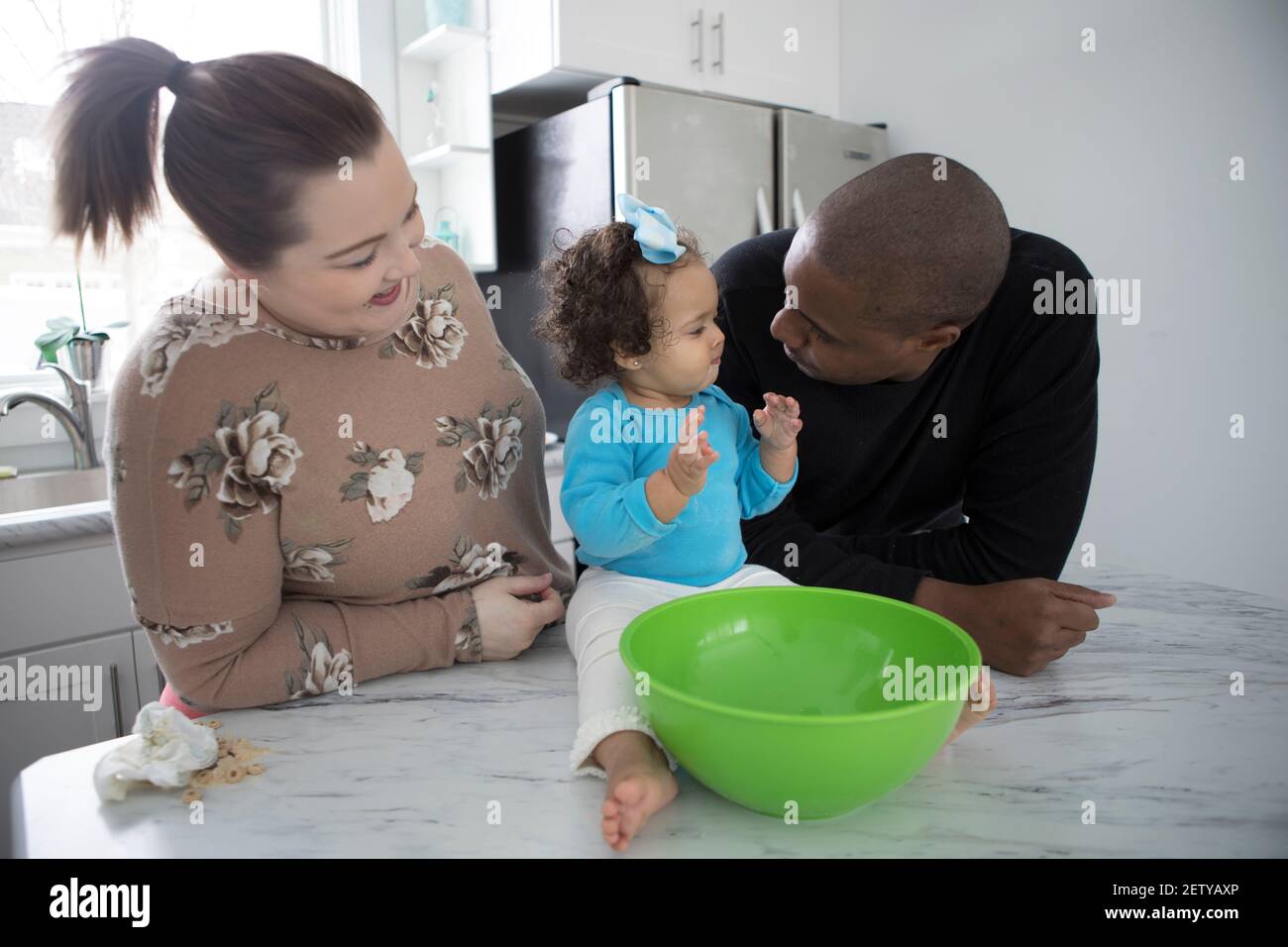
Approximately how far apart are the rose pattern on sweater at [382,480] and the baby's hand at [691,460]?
0.89 ft

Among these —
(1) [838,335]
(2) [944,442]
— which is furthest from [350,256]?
(2) [944,442]

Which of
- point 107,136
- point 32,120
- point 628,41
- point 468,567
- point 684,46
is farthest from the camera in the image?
point 684,46

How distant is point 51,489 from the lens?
7.16 ft

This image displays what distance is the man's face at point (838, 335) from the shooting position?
1109mm

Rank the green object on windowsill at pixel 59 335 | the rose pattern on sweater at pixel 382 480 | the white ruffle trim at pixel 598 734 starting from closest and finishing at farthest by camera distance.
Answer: the white ruffle trim at pixel 598 734, the rose pattern on sweater at pixel 382 480, the green object on windowsill at pixel 59 335

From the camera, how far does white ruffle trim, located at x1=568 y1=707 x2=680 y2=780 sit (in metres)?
0.70

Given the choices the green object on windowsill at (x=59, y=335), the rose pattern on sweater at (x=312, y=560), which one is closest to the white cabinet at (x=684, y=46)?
the green object on windowsill at (x=59, y=335)

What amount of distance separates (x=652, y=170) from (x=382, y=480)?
73.9 inches

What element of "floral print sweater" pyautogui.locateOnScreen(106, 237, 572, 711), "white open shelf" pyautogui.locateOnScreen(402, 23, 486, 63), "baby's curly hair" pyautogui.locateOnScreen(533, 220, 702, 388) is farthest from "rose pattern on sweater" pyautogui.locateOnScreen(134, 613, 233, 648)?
"white open shelf" pyautogui.locateOnScreen(402, 23, 486, 63)

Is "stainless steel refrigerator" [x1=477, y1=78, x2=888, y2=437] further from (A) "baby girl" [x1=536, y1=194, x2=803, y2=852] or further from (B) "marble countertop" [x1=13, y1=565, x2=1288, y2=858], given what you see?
(B) "marble countertop" [x1=13, y1=565, x2=1288, y2=858]

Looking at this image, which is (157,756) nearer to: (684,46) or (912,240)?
(912,240)

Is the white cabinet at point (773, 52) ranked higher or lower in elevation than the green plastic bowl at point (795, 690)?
higher

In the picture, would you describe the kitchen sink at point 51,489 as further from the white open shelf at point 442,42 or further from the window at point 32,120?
the white open shelf at point 442,42

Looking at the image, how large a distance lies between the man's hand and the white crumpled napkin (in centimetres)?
75
